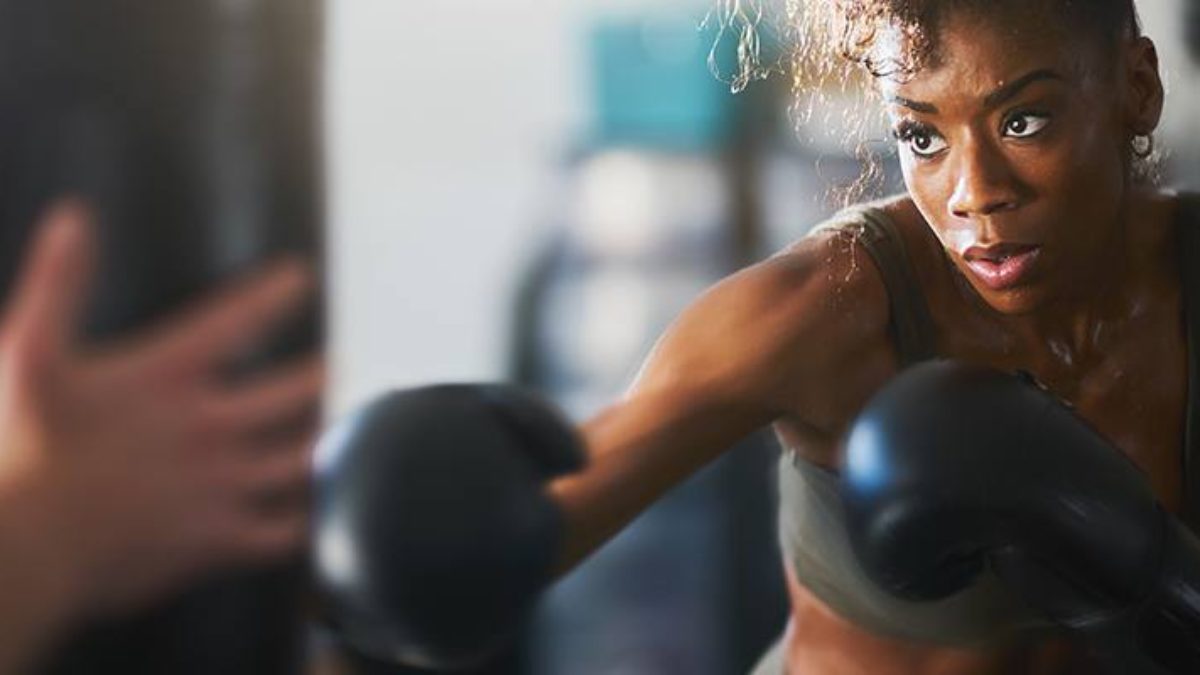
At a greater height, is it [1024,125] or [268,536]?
[1024,125]

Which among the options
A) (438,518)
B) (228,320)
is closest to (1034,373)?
(438,518)

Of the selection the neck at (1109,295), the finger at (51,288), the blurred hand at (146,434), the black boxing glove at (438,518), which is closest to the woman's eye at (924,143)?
the neck at (1109,295)

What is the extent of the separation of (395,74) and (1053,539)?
469 mm

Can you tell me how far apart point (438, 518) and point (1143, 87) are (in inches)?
20.0

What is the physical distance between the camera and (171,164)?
1101 millimetres

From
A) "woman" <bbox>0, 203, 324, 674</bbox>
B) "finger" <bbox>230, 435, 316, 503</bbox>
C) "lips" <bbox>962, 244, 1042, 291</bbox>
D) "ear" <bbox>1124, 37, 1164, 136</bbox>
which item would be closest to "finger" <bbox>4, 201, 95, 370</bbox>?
"woman" <bbox>0, 203, 324, 674</bbox>

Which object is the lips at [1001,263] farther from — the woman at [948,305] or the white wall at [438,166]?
the white wall at [438,166]

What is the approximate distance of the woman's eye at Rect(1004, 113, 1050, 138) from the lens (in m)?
1.11

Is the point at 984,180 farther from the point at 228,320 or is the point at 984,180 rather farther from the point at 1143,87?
the point at 228,320

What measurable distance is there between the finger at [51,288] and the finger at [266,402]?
0.31ft

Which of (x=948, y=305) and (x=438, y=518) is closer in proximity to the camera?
(x=438, y=518)

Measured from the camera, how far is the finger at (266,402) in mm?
1098

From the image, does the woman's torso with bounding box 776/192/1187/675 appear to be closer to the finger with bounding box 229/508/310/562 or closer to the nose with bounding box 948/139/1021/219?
the nose with bounding box 948/139/1021/219

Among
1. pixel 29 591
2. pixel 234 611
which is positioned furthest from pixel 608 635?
pixel 29 591
